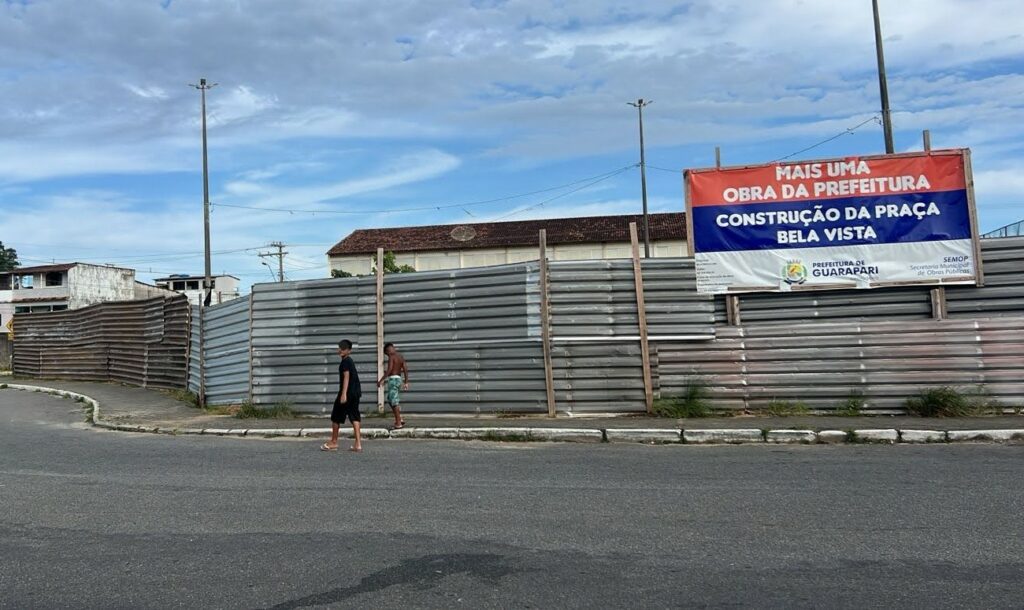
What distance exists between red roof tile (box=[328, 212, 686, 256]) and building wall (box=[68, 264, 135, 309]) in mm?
21389

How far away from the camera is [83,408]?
1736cm

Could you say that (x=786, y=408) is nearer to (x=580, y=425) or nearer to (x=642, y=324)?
(x=642, y=324)

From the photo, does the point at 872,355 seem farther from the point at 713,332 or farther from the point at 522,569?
the point at 522,569

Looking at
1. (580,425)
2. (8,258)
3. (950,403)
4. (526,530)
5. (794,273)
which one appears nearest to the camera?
(526,530)

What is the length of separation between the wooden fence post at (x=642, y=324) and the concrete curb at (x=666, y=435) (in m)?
1.41

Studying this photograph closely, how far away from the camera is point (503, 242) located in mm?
59844

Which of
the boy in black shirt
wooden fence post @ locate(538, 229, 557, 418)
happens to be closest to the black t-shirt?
the boy in black shirt

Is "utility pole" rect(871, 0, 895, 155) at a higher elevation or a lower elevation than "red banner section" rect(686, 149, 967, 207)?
higher

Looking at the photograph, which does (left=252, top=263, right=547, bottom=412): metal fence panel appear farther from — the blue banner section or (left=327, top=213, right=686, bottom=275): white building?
(left=327, top=213, right=686, bottom=275): white building

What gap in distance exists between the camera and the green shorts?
11695mm

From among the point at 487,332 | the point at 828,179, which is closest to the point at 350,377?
the point at 487,332

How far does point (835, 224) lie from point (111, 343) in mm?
21287

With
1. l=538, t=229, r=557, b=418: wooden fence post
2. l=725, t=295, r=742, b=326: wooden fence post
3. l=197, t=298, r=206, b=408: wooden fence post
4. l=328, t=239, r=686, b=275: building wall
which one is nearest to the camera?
l=725, t=295, r=742, b=326: wooden fence post

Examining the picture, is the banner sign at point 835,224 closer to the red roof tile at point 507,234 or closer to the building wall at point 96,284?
the red roof tile at point 507,234
